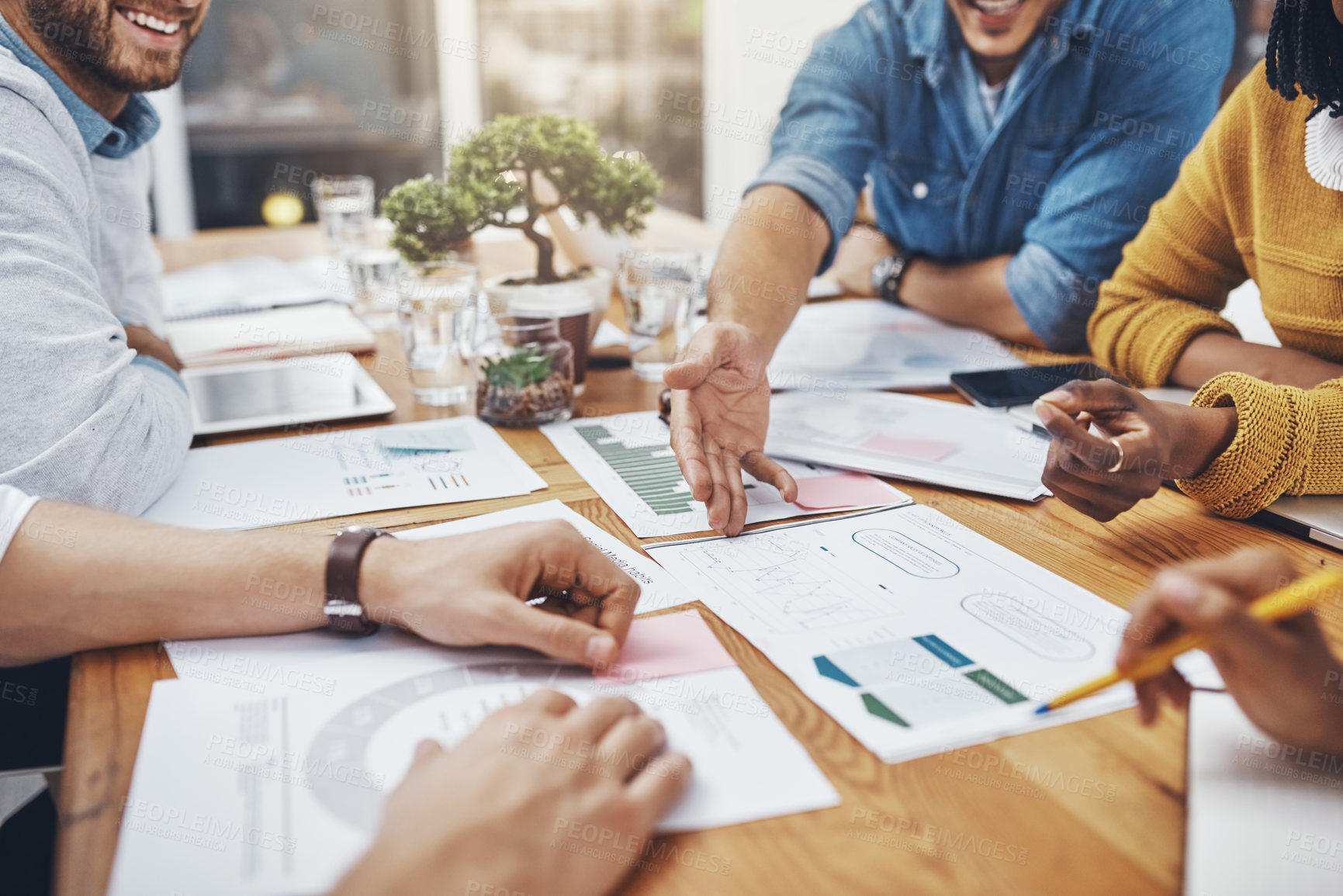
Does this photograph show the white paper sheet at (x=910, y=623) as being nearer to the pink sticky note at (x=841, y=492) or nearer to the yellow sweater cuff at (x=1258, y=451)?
the pink sticky note at (x=841, y=492)

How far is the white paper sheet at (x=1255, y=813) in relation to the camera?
0.47m

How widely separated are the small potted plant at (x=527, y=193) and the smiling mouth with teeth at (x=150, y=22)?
33cm

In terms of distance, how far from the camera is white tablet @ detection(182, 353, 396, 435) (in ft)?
3.72

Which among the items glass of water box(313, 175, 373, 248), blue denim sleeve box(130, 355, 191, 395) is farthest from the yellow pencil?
glass of water box(313, 175, 373, 248)

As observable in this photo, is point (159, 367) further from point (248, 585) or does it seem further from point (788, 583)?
point (788, 583)

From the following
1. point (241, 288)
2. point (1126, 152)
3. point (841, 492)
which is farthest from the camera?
point (241, 288)

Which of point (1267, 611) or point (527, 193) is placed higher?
point (527, 193)

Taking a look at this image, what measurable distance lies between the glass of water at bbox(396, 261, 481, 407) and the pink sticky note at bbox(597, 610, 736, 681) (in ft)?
1.96

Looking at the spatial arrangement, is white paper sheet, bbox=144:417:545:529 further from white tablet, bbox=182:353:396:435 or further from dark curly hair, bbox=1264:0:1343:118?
dark curly hair, bbox=1264:0:1343:118

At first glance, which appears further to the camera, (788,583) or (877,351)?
(877,351)

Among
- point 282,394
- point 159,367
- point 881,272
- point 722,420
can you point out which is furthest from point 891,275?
point 159,367

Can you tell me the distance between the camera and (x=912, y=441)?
104 cm

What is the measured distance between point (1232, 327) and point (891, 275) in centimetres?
57

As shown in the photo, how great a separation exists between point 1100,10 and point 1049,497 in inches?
33.5
